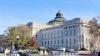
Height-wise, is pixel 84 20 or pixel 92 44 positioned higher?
pixel 84 20

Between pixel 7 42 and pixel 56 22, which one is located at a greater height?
pixel 56 22

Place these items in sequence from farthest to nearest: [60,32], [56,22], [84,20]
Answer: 1. [56,22]
2. [60,32]
3. [84,20]

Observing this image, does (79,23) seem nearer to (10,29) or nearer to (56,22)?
(10,29)

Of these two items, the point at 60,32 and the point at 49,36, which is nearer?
the point at 60,32

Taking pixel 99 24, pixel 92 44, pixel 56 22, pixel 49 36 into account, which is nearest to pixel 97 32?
pixel 99 24

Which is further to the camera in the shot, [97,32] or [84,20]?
[84,20]

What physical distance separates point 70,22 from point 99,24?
4306 centimetres

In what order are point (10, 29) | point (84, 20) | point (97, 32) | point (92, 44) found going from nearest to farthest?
point (97, 32) < point (10, 29) < point (92, 44) < point (84, 20)

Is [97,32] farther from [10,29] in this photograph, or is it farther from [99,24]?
[10,29]

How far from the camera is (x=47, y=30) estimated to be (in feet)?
479

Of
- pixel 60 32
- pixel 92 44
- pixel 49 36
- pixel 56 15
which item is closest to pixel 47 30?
pixel 49 36

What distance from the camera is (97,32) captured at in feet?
306

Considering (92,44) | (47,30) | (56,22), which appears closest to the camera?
(92,44)

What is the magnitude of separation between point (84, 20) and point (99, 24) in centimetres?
3656
